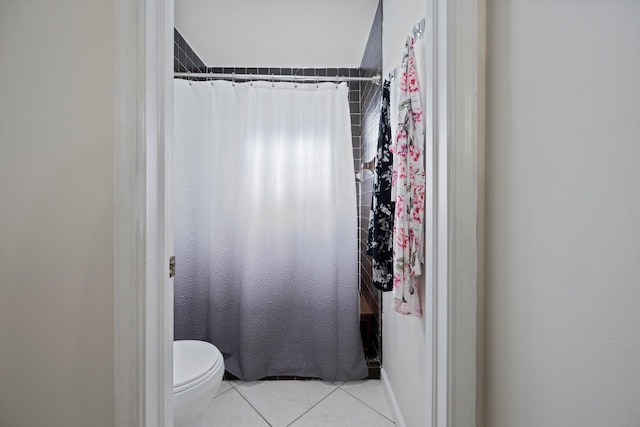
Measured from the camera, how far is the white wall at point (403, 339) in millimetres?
1229

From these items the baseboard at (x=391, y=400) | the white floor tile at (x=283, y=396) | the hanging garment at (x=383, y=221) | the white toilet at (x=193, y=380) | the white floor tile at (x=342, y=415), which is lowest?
the white floor tile at (x=342, y=415)

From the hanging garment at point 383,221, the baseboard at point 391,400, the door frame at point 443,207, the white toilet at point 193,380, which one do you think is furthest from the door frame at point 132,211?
the baseboard at point 391,400

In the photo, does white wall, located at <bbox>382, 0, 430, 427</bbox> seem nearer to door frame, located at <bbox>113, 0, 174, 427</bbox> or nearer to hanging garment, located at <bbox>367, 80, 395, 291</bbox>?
hanging garment, located at <bbox>367, 80, 395, 291</bbox>

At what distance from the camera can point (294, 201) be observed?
6.97ft

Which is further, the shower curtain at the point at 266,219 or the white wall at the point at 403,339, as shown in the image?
the shower curtain at the point at 266,219

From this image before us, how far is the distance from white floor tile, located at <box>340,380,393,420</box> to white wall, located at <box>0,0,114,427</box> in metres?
1.51

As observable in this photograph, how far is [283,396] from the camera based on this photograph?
189 cm

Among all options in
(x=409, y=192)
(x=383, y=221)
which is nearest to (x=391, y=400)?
(x=383, y=221)

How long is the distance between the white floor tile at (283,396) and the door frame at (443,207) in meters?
1.16

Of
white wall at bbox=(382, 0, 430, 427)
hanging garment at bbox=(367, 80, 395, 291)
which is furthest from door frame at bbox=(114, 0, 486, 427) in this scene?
hanging garment at bbox=(367, 80, 395, 291)

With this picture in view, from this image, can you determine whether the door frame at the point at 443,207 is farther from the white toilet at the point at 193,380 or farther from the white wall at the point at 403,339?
the white toilet at the point at 193,380

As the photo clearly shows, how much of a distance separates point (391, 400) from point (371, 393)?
22cm

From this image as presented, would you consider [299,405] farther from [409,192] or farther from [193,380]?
[409,192]

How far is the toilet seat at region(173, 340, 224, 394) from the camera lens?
1.33 m
